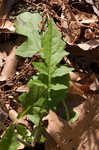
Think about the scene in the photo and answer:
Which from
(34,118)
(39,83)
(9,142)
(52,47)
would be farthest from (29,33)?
(9,142)

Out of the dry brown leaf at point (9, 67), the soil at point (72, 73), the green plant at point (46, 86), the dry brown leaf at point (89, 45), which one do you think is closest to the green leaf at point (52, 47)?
the green plant at point (46, 86)

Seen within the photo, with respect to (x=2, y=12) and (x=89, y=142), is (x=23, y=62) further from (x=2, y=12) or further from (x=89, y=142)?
(x=89, y=142)

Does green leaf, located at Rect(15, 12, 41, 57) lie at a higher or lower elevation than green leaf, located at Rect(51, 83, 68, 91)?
higher

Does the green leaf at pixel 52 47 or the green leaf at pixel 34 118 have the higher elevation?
the green leaf at pixel 52 47

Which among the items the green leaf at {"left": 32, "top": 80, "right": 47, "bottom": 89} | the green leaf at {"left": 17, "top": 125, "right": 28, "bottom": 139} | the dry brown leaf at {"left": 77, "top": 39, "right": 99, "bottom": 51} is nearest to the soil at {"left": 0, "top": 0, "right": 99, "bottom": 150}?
the dry brown leaf at {"left": 77, "top": 39, "right": 99, "bottom": 51}

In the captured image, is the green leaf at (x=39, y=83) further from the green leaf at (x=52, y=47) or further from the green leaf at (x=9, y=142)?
the green leaf at (x=9, y=142)

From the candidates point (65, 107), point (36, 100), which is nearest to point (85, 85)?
point (65, 107)

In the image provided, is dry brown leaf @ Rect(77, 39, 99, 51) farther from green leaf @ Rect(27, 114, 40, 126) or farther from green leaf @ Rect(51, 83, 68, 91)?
green leaf @ Rect(27, 114, 40, 126)
